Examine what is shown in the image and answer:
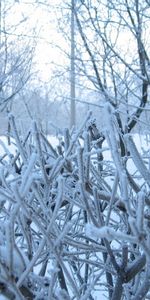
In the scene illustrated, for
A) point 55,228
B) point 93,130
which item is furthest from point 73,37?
point 55,228

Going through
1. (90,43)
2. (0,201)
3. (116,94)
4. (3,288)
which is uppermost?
(90,43)

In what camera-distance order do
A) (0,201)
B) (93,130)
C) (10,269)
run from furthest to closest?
1. (93,130)
2. (0,201)
3. (10,269)

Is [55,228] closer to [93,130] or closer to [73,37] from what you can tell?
[93,130]

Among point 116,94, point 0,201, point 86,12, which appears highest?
point 86,12

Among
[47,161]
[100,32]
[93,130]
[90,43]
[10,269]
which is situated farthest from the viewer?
[90,43]

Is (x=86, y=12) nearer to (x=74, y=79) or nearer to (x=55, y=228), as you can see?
(x=74, y=79)

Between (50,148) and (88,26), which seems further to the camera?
(88,26)

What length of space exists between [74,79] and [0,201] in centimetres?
368

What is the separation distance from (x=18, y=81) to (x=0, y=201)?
6.71 metres

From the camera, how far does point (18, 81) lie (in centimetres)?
754

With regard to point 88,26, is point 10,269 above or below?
below

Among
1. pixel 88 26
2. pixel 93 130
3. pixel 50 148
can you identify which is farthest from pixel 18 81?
pixel 50 148

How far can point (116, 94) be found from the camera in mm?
4035

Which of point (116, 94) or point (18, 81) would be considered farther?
point (18, 81)
